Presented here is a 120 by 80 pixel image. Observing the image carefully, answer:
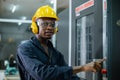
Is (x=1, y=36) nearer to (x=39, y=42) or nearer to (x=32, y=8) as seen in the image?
(x=32, y=8)

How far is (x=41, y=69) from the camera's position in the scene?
62.6 inches

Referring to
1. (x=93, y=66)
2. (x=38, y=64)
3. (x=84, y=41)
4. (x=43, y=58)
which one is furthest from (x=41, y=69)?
(x=84, y=41)

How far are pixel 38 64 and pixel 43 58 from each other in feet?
0.61

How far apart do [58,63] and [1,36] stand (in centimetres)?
349

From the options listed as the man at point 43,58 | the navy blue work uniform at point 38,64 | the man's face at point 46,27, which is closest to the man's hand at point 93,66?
the man at point 43,58

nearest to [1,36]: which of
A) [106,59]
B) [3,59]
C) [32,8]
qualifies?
[3,59]

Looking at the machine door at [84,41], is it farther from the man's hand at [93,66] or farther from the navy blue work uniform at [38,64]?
the man's hand at [93,66]

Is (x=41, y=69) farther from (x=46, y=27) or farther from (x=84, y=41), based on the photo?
(x=84, y=41)

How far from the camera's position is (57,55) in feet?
6.55

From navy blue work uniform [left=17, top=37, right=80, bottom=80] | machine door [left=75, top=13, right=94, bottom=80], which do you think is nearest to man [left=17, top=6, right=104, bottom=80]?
navy blue work uniform [left=17, top=37, right=80, bottom=80]

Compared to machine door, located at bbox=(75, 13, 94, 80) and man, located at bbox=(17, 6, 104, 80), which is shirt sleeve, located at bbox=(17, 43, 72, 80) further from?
machine door, located at bbox=(75, 13, 94, 80)

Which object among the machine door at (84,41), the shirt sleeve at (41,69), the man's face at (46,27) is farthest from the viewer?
Result: the machine door at (84,41)

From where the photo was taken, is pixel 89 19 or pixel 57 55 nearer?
pixel 57 55

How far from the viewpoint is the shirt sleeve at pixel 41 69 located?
5.18 feet
